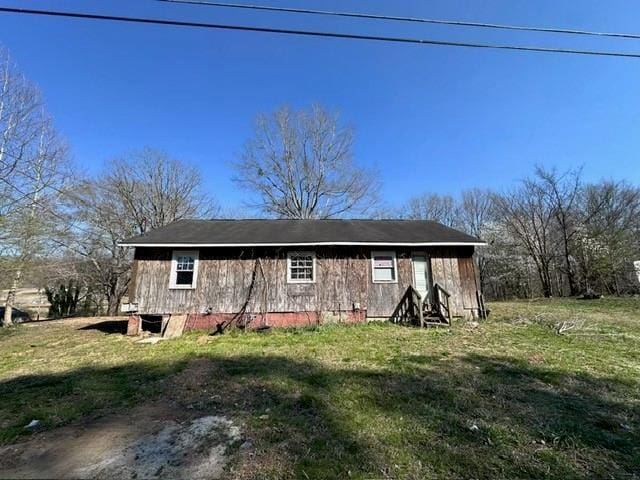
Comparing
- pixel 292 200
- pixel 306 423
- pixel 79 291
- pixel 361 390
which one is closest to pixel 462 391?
pixel 361 390

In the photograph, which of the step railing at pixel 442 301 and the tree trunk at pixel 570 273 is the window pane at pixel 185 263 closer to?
the step railing at pixel 442 301

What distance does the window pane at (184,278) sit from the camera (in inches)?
421

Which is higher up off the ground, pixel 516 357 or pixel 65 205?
pixel 65 205

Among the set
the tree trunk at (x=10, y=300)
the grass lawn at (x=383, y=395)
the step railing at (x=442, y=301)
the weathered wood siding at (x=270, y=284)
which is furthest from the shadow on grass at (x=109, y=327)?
the step railing at (x=442, y=301)

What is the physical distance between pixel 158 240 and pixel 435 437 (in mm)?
10063

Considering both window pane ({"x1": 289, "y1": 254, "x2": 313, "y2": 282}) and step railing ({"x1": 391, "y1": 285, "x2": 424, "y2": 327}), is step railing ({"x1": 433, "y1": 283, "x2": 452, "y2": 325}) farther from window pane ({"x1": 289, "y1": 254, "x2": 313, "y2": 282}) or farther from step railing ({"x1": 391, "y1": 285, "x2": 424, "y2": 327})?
window pane ({"x1": 289, "y1": 254, "x2": 313, "y2": 282})

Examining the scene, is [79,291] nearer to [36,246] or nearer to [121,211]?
[121,211]

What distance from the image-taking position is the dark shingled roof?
35.5ft

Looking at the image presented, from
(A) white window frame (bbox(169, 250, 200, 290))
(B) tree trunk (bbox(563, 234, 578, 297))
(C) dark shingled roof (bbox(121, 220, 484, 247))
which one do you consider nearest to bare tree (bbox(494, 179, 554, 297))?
(B) tree trunk (bbox(563, 234, 578, 297))

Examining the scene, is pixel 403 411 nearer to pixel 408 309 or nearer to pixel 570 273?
pixel 408 309

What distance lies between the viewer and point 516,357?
6527mm

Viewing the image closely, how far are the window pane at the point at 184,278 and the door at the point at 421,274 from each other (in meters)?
7.71

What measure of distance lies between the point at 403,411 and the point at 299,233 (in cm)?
845

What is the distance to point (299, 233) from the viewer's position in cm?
1199
